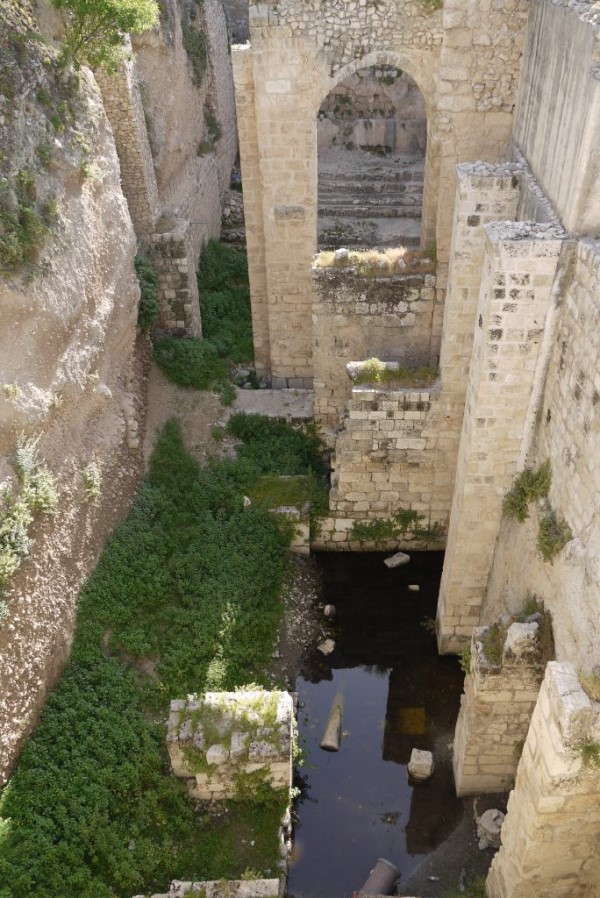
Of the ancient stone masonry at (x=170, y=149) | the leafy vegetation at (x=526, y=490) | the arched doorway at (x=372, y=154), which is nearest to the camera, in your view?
the leafy vegetation at (x=526, y=490)

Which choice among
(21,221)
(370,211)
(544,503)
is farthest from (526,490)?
(370,211)

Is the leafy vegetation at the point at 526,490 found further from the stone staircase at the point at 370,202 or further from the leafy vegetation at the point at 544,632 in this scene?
the stone staircase at the point at 370,202

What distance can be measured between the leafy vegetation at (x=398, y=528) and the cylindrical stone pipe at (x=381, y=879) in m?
4.46

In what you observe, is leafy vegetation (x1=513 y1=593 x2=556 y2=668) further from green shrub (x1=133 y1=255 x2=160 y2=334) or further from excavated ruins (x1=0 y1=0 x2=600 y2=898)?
green shrub (x1=133 y1=255 x2=160 y2=334)

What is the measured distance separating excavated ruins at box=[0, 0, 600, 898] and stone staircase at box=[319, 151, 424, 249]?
4.30m

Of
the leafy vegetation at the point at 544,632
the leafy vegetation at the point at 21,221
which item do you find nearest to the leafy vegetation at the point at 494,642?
the leafy vegetation at the point at 544,632

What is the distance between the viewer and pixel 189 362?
448 inches

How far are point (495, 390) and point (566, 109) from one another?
2.64 m

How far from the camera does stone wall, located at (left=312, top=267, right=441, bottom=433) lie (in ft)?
31.1

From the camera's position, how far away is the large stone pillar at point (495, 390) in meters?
6.12

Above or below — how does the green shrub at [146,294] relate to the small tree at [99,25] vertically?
below

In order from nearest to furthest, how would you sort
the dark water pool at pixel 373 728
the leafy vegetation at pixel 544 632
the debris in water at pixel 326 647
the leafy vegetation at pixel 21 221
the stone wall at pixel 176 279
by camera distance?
1. the leafy vegetation at pixel 544 632
2. the dark water pool at pixel 373 728
3. the leafy vegetation at pixel 21 221
4. the debris in water at pixel 326 647
5. the stone wall at pixel 176 279

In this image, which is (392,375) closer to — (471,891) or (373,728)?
(373,728)

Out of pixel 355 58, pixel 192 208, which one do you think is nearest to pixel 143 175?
pixel 192 208
